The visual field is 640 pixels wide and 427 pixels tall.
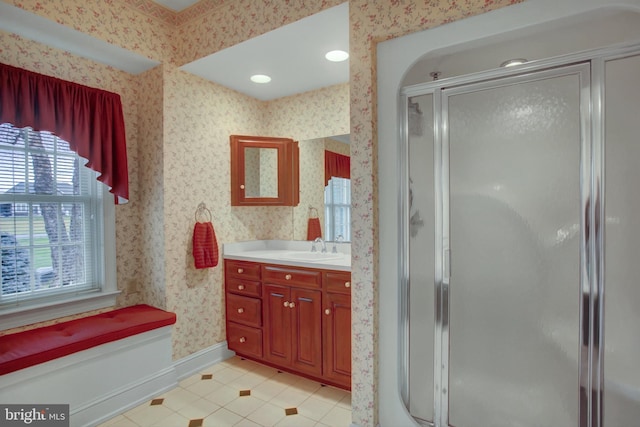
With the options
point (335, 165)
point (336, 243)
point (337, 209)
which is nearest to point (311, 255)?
point (336, 243)

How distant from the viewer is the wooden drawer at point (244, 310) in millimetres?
2664

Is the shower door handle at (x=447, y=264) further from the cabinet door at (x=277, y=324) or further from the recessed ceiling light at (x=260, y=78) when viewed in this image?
the recessed ceiling light at (x=260, y=78)

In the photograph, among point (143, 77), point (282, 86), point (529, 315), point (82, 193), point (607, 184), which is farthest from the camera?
point (282, 86)

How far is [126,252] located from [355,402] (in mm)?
2141

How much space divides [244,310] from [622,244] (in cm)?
249

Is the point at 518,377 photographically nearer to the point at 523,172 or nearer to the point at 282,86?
the point at 523,172

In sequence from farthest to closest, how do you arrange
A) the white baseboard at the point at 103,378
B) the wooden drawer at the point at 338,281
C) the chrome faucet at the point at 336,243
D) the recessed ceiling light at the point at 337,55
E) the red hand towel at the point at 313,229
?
the red hand towel at the point at 313,229 < the chrome faucet at the point at 336,243 < the recessed ceiling light at the point at 337,55 < the wooden drawer at the point at 338,281 < the white baseboard at the point at 103,378

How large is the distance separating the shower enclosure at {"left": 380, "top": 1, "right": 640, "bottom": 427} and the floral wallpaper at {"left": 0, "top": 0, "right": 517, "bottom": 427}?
0.16m

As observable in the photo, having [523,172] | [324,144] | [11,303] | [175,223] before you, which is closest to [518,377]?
[523,172]

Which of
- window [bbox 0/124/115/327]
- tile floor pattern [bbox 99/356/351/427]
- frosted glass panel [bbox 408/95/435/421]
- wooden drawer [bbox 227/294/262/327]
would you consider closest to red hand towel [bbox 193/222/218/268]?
wooden drawer [bbox 227/294/262/327]

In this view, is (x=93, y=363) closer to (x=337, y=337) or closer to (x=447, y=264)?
Answer: (x=337, y=337)

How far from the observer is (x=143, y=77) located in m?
2.66

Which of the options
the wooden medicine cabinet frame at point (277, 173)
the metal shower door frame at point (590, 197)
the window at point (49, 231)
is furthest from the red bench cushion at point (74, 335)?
the metal shower door frame at point (590, 197)

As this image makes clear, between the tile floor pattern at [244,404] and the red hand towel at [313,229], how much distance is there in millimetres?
1195
